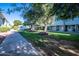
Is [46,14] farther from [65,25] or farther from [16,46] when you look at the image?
[16,46]

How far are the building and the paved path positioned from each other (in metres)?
0.45

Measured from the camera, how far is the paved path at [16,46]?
319 centimetres

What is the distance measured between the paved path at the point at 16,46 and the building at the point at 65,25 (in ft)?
1.46

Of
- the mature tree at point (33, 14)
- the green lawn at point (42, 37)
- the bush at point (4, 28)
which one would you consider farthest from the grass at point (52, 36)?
the bush at point (4, 28)

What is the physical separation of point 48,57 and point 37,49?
214mm

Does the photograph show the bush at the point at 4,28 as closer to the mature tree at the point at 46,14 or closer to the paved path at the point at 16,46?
the paved path at the point at 16,46

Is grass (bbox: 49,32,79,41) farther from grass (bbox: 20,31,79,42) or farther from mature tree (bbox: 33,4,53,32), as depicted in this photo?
mature tree (bbox: 33,4,53,32)

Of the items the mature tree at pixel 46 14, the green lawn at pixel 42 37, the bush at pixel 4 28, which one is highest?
the mature tree at pixel 46 14

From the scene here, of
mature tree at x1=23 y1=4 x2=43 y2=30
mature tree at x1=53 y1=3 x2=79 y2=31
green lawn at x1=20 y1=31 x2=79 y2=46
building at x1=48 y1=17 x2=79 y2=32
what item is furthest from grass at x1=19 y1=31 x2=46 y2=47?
mature tree at x1=53 y1=3 x2=79 y2=31

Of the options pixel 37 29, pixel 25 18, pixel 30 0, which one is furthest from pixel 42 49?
pixel 30 0

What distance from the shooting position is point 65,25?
129 inches

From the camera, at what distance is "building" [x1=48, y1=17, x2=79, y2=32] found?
3238 millimetres

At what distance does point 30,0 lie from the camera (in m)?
3.25

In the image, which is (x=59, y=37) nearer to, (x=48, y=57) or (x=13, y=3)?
(x=48, y=57)
